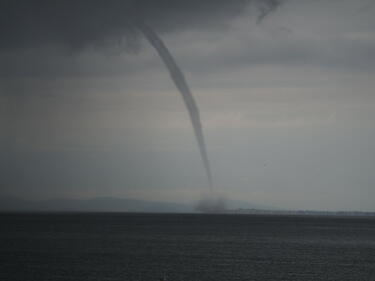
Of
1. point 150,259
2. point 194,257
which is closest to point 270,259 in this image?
point 194,257

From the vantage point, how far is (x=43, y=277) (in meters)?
71.9

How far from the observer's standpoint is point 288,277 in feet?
254

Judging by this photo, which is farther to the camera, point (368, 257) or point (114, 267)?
point (368, 257)

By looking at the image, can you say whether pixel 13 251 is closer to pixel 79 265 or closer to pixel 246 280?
pixel 79 265

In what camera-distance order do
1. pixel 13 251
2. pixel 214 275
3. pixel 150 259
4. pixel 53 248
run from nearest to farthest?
pixel 214 275 → pixel 150 259 → pixel 13 251 → pixel 53 248

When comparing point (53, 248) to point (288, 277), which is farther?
point (53, 248)

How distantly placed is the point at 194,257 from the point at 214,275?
22589 millimetres

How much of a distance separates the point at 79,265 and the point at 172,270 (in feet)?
37.9

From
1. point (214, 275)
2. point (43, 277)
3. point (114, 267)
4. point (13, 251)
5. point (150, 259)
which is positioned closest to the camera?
point (43, 277)

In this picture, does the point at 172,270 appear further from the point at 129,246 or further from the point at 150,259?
the point at 129,246

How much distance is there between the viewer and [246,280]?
241 feet

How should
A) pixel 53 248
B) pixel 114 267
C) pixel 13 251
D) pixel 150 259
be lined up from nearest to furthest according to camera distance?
pixel 114 267
pixel 150 259
pixel 13 251
pixel 53 248

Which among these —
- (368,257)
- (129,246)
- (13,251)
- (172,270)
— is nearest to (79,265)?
(172,270)

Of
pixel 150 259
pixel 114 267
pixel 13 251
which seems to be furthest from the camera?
pixel 13 251
